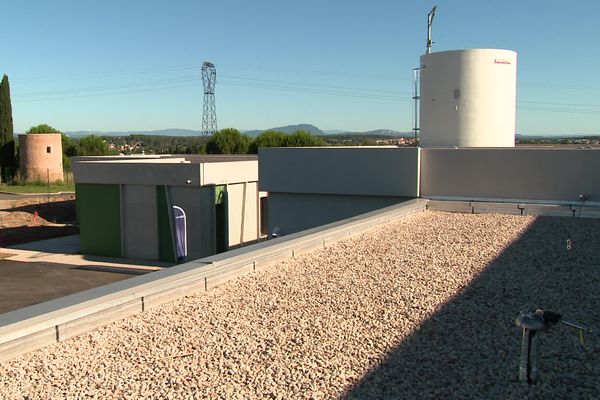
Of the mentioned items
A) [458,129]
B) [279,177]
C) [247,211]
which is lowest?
[247,211]

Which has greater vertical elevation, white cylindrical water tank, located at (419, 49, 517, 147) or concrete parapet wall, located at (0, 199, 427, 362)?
white cylindrical water tank, located at (419, 49, 517, 147)

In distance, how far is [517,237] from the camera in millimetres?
9508

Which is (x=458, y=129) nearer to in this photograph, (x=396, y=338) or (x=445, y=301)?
(x=445, y=301)

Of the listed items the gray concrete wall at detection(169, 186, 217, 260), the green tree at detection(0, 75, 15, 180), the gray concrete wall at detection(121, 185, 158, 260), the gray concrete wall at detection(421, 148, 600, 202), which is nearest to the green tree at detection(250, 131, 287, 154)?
the green tree at detection(0, 75, 15, 180)

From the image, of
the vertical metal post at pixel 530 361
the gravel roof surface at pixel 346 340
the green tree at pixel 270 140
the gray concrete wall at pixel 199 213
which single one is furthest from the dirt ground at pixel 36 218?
the vertical metal post at pixel 530 361

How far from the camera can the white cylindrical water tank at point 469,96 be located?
50.3ft

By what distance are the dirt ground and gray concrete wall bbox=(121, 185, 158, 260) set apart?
6.11 meters

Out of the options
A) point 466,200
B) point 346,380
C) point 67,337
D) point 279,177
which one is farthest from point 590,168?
point 67,337

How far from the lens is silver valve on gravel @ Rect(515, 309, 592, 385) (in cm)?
379

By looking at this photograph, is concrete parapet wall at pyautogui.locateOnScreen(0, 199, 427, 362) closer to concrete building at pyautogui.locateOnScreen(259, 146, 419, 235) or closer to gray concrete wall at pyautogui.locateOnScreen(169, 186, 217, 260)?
concrete building at pyautogui.locateOnScreen(259, 146, 419, 235)

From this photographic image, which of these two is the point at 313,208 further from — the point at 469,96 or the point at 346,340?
the point at 346,340

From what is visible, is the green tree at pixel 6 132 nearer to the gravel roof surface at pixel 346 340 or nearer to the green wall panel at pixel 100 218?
the green wall panel at pixel 100 218

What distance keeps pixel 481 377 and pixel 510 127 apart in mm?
13441

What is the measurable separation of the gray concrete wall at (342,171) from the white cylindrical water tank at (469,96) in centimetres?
254
